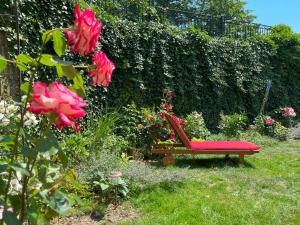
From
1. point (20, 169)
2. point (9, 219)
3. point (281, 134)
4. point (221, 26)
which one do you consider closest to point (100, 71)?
point (20, 169)

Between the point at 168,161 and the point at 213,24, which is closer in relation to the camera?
the point at 168,161

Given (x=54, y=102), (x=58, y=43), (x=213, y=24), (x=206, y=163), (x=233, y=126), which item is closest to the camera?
(x=54, y=102)

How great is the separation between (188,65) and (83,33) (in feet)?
28.8

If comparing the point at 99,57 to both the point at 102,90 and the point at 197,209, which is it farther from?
the point at 102,90

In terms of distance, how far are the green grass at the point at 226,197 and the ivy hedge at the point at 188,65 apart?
246 centimetres

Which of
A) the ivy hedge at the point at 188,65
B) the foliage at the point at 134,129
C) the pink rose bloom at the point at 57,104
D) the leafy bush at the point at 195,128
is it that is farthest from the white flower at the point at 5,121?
the leafy bush at the point at 195,128

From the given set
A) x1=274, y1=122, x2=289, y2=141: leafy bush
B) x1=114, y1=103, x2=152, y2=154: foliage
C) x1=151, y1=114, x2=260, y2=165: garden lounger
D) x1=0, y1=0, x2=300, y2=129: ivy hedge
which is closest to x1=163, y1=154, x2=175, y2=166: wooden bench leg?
x1=151, y1=114, x2=260, y2=165: garden lounger

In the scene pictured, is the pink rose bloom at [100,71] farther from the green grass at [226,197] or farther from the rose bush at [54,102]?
the green grass at [226,197]

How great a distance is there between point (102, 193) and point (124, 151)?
2.63m

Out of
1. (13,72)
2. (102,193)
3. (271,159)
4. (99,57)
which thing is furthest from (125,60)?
(99,57)

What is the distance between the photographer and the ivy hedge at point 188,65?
765 cm

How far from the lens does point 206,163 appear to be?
703 cm

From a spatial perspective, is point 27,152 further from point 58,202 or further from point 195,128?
point 195,128

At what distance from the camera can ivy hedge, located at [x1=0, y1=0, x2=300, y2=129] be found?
7.65m
